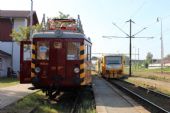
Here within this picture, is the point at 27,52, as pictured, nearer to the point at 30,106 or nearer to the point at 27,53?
the point at 27,53

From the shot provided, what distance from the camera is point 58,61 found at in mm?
19438

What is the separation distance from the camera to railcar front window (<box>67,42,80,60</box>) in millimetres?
19375

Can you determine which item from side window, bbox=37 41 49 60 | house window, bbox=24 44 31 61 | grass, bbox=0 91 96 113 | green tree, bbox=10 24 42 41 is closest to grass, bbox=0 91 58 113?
grass, bbox=0 91 96 113

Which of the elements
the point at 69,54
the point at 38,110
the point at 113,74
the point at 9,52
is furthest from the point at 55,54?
the point at 9,52

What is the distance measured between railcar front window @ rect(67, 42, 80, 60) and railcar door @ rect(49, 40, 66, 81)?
22 cm

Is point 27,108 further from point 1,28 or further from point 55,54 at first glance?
point 1,28

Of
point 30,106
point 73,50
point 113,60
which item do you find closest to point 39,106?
point 30,106

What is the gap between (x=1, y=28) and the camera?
55312mm

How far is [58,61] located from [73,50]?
0.80 meters

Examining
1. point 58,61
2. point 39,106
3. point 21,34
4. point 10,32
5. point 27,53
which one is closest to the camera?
point 39,106

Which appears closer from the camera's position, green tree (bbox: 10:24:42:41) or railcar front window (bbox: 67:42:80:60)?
railcar front window (bbox: 67:42:80:60)

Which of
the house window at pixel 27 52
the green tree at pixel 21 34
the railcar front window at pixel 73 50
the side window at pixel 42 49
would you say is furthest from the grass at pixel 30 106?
the green tree at pixel 21 34

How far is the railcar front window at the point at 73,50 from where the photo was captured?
1938cm

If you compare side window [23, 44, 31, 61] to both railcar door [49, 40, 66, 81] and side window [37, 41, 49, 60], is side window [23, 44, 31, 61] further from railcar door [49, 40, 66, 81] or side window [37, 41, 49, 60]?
railcar door [49, 40, 66, 81]
